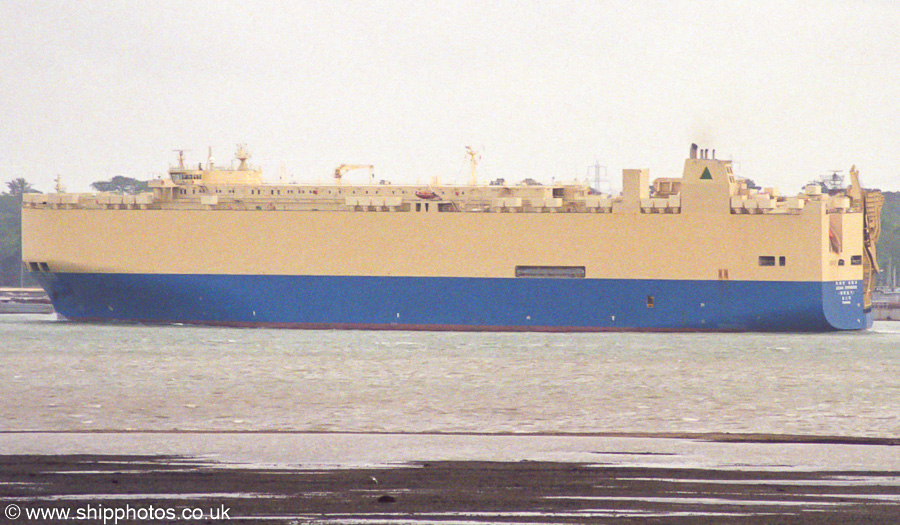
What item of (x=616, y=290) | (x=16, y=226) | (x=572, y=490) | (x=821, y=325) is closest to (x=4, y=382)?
(x=572, y=490)

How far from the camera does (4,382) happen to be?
2191 cm

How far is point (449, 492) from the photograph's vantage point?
10.1m

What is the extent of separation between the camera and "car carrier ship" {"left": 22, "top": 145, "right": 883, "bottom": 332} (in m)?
41.1

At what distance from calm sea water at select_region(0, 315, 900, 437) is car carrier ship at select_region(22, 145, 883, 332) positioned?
296 centimetres

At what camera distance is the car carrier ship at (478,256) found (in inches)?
1619

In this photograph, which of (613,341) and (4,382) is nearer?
(4,382)

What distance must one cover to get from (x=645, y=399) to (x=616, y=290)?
884 inches

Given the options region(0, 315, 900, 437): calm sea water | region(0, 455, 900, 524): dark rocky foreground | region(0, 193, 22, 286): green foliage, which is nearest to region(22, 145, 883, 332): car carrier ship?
region(0, 315, 900, 437): calm sea water

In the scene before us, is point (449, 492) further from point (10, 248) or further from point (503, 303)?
point (10, 248)

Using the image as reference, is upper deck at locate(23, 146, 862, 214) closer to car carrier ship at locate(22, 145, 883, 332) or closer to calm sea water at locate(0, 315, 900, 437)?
car carrier ship at locate(22, 145, 883, 332)

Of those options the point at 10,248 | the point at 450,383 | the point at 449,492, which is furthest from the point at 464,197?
the point at 10,248

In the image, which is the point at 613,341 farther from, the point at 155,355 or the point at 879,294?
the point at 879,294

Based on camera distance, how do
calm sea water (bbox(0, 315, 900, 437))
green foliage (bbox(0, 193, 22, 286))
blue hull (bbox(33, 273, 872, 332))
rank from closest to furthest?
calm sea water (bbox(0, 315, 900, 437)) < blue hull (bbox(33, 273, 872, 332)) < green foliage (bbox(0, 193, 22, 286))

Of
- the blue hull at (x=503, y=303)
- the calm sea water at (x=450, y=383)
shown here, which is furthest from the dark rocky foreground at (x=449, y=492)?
the blue hull at (x=503, y=303)
